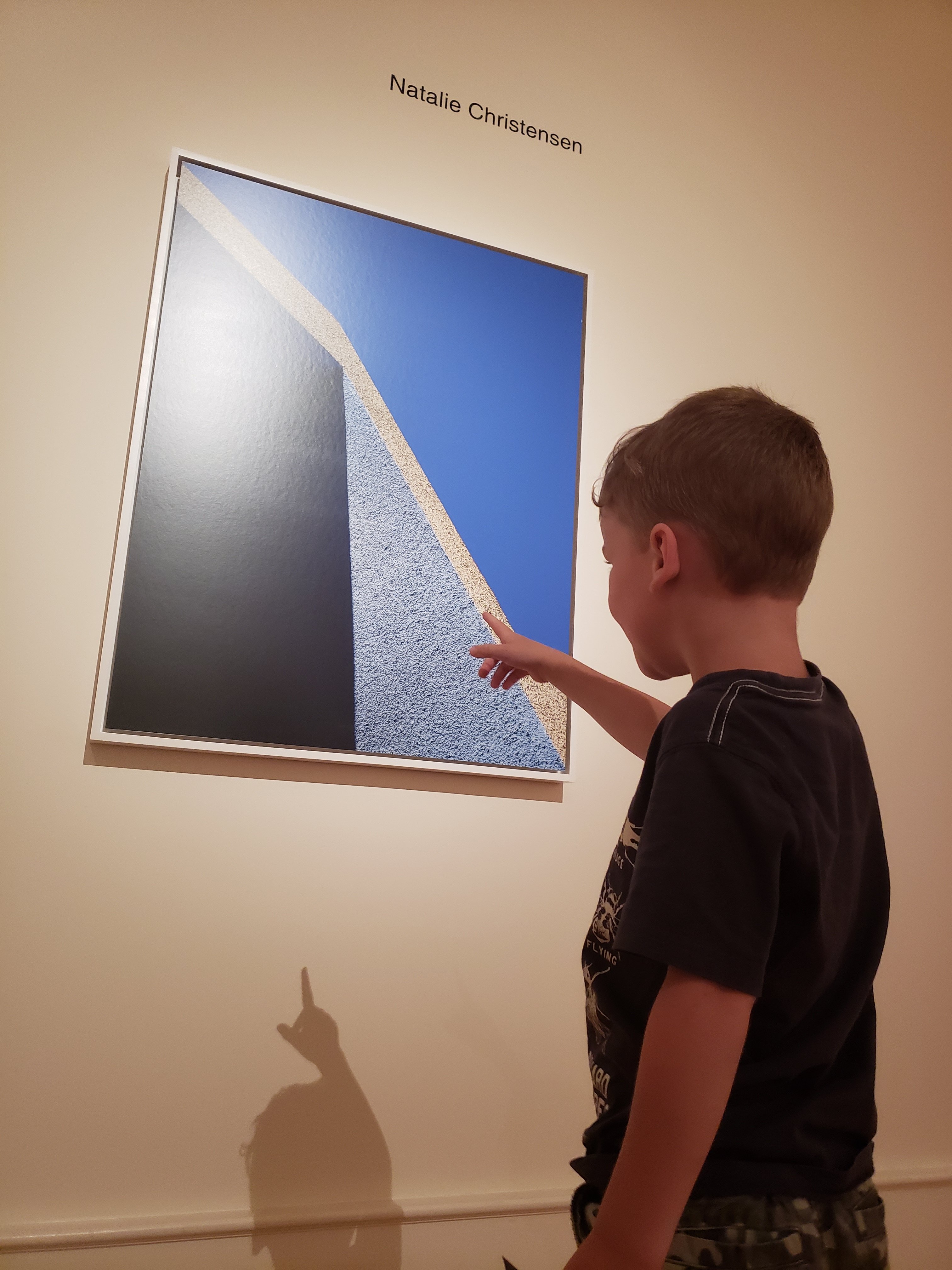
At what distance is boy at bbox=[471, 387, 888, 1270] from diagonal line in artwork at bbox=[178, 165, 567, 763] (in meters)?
0.61

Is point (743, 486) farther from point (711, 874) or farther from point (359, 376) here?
point (359, 376)

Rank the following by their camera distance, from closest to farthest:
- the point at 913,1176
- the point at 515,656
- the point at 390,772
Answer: the point at 515,656, the point at 390,772, the point at 913,1176

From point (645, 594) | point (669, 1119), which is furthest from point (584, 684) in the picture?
point (669, 1119)

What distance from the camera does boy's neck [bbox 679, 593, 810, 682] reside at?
682 millimetres

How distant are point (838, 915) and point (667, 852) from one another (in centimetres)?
16

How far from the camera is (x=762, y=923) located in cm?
54

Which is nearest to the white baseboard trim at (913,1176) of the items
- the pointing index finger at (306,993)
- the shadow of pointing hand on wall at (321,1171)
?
the shadow of pointing hand on wall at (321,1171)

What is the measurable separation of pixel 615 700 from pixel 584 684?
0.04m

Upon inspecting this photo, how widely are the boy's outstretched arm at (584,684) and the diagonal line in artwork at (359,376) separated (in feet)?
1.23

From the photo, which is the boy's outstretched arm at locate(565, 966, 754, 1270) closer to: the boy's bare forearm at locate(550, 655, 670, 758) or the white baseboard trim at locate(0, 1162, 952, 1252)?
the boy's bare forearm at locate(550, 655, 670, 758)

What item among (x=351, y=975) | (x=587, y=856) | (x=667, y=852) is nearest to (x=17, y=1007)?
(x=351, y=975)

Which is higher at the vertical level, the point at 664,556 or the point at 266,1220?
the point at 664,556

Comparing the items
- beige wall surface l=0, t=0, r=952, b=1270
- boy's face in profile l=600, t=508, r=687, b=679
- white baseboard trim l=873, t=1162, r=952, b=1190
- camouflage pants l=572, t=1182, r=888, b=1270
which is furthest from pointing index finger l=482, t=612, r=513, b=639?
white baseboard trim l=873, t=1162, r=952, b=1190

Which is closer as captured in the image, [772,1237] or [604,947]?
[772,1237]
